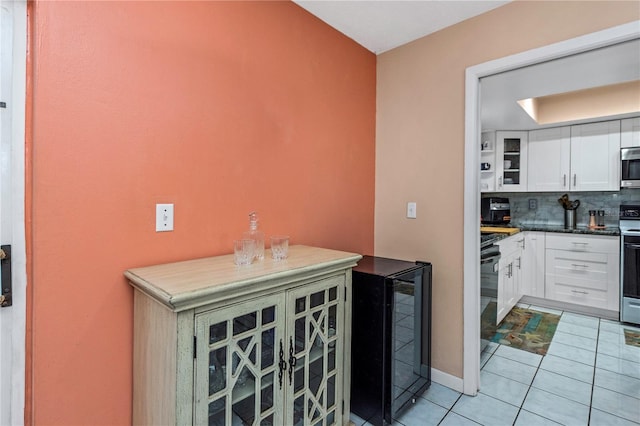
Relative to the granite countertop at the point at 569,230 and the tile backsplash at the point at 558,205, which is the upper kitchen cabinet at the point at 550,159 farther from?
the granite countertop at the point at 569,230

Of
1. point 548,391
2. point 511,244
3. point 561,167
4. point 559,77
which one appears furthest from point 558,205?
point 548,391

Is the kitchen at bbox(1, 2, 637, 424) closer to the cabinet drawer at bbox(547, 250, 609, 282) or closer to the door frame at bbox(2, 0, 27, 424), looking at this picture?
the door frame at bbox(2, 0, 27, 424)

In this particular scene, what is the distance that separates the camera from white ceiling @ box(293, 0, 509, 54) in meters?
1.98

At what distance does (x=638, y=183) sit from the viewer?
139 inches

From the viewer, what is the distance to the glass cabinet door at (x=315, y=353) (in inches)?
56.6

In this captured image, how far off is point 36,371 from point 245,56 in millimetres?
1651

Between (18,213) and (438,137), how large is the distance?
2296mm

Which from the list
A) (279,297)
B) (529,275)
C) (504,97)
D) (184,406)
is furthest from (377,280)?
(529,275)

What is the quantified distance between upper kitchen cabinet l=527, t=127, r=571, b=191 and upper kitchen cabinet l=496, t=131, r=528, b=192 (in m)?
0.10

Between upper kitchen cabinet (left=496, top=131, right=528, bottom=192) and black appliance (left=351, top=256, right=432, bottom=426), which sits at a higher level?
upper kitchen cabinet (left=496, top=131, right=528, bottom=192)

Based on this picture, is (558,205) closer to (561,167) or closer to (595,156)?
(561,167)

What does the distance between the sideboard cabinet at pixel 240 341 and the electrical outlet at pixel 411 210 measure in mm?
942

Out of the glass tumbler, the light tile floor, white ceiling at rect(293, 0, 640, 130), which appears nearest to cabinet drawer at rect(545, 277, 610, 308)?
the light tile floor

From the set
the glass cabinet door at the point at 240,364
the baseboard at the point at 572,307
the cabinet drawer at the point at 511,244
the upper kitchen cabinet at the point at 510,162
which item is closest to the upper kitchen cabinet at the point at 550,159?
the upper kitchen cabinet at the point at 510,162
